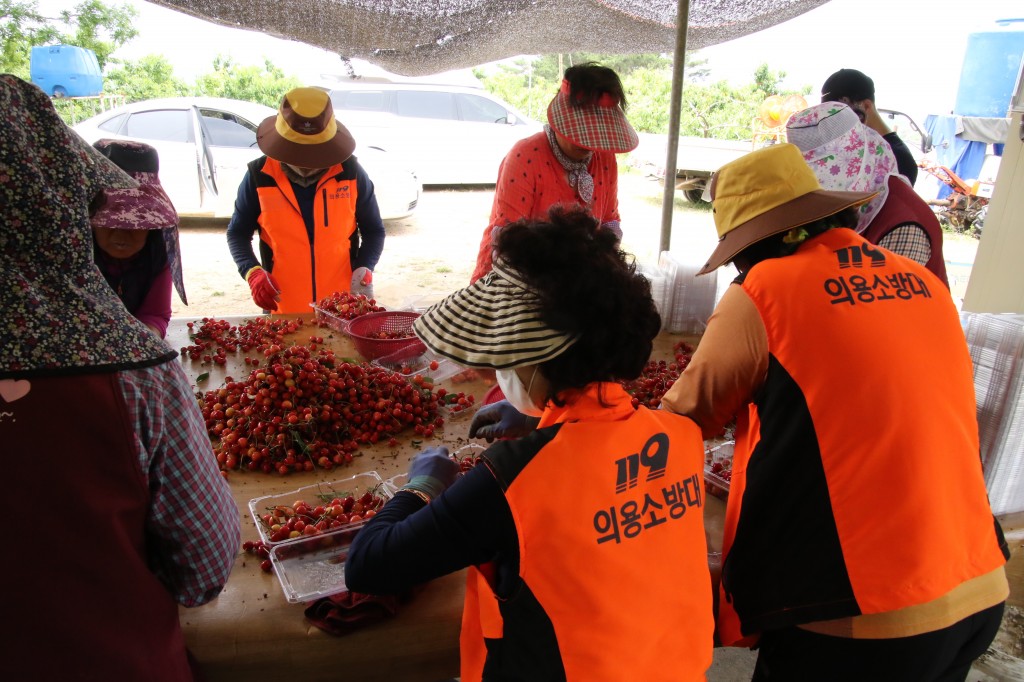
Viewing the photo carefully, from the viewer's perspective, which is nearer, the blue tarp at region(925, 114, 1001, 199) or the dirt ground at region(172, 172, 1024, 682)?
the dirt ground at region(172, 172, 1024, 682)

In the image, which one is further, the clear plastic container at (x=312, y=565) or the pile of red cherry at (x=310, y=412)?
the pile of red cherry at (x=310, y=412)

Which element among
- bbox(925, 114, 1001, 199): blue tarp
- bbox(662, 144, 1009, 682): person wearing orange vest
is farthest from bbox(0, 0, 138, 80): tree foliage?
bbox(925, 114, 1001, 199): blue tarp

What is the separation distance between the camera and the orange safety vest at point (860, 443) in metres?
1.41

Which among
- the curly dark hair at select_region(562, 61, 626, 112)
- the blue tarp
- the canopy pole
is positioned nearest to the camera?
the curly dark hair at select_region(562, 61, 626, 112)

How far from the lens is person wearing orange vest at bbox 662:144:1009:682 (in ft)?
4.64

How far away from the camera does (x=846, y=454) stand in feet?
4.69

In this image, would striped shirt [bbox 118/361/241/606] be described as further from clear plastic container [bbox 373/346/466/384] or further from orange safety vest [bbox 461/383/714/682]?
clear plastic container [bbox 373/346/466/384]

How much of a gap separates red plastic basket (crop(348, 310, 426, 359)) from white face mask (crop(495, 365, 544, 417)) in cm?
134

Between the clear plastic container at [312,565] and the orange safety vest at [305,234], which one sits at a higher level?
the orange safety vest at [305,234]

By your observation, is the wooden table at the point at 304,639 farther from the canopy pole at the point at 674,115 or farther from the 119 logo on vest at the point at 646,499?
the canopy pole at the point at 674,115

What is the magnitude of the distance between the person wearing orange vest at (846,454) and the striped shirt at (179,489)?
3.46 ft

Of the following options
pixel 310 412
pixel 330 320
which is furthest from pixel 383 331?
pixel 310 412

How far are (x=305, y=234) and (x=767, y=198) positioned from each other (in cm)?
270

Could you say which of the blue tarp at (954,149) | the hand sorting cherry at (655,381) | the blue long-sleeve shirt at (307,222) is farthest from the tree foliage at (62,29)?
the blue tarp at (954,149)
